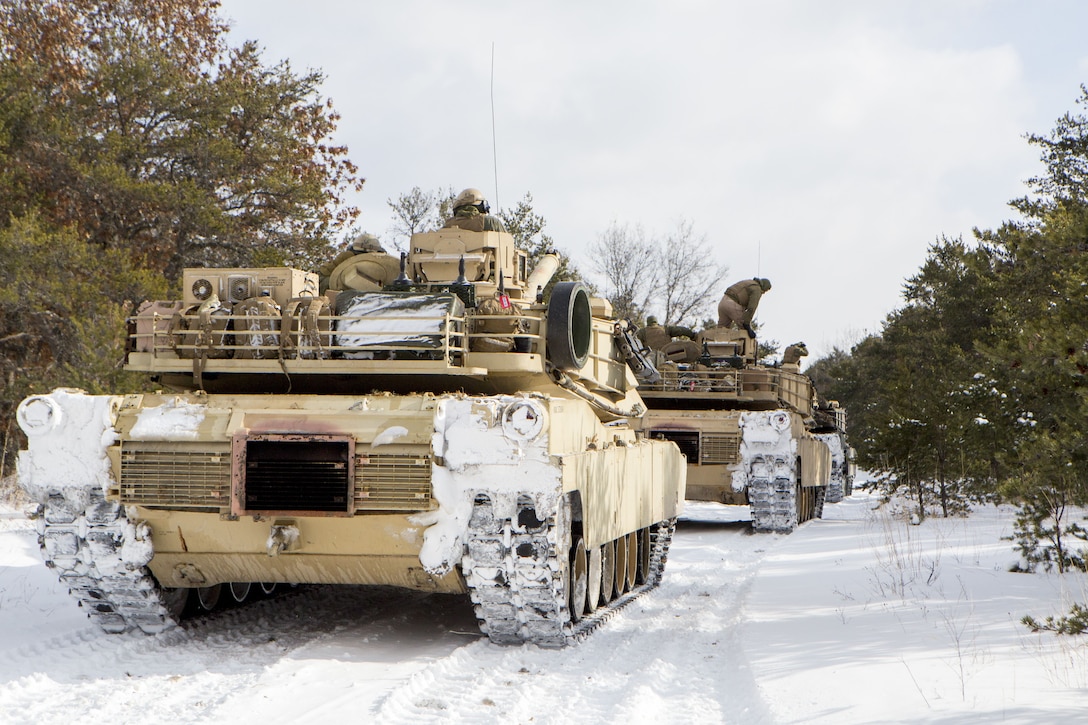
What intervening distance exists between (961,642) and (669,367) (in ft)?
38.6

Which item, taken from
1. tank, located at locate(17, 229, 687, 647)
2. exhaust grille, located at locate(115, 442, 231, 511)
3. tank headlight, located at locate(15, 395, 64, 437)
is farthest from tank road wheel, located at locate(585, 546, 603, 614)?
tank headlight, located at locate(15, 395, 64, 437)

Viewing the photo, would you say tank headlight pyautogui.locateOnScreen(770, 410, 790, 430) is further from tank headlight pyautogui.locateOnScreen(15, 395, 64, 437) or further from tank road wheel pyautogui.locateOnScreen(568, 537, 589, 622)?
tank headlight pyautogui.locateOnScreen(15, 395, 64, 437)

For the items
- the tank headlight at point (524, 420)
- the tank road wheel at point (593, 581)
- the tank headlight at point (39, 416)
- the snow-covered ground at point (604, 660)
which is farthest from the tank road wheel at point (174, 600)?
the tank road wheel at point (593, 581)

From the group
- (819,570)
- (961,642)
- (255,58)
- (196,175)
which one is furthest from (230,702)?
(255,58)

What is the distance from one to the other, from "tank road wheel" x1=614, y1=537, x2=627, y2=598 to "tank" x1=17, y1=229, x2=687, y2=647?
5.70 feet

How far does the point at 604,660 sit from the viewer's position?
7586mm

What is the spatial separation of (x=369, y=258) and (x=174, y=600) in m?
3.39

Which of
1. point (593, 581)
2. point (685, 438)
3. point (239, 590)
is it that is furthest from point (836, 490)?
point (239, 590)

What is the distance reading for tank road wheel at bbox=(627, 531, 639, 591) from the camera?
11.1m

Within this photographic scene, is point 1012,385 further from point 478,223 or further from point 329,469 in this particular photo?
point 329,469

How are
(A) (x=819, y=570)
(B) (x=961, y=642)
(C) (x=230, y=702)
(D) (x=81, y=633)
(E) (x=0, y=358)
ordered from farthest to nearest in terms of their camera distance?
(E) (x=0, y=358)
(A) (x=819, y=570)
(D) (x=81, y=633)
(B) (x=961, y=642)
(C) (x=230, y=702)

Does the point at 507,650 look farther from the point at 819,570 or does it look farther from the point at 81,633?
the point at 819,570

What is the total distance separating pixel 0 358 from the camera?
21.2 m

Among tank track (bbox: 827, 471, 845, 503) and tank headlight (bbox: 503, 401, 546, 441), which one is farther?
tank track (bbox: 827, 471, 845, 503)
